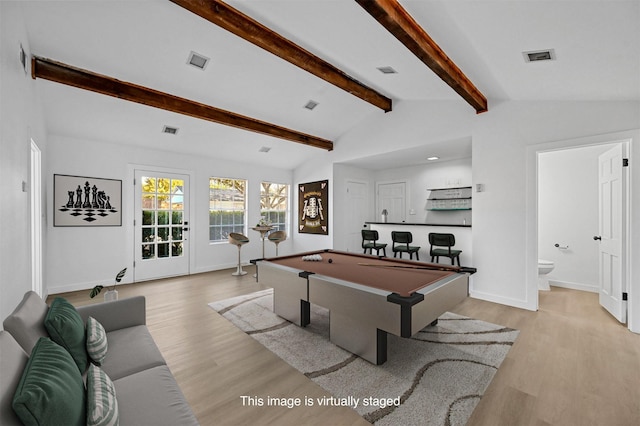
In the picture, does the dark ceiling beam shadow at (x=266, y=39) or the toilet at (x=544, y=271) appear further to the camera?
the toilet at (x=544, y=271)

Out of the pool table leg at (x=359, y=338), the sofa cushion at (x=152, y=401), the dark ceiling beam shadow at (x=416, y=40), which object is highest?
the dark ceiling beam shadow at (x=416, y=40)

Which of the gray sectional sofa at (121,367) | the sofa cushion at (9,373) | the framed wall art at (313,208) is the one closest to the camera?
the sofa cushion at (9,373)

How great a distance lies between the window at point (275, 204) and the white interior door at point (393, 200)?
8.16ft

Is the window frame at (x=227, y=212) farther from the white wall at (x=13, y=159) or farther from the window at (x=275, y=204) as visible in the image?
the white wall at (x=13, y=159)

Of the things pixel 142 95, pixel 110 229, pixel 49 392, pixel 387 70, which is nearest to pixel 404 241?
pixel 387 70

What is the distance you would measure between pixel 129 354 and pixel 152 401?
22.1 inches

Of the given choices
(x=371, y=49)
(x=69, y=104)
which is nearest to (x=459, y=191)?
(x=371, y=49)

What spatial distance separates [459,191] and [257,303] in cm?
479

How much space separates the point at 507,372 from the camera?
7.34 feet

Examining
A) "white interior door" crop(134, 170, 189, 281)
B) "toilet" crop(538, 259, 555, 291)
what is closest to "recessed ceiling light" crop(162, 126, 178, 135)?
"white interior door" crop(134, 170, 189, 281)

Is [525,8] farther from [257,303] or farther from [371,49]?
[257,303]

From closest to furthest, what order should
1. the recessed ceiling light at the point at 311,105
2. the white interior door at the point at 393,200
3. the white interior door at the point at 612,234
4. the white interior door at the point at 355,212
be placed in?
the white interior door at the point at 612,234, the recessed ceiling light at the point at 311,105, the white interior door at the point at 355,212, the white interior door at the point at 393,200

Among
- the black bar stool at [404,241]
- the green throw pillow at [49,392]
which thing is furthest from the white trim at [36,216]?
the black bar stool at [404,241]

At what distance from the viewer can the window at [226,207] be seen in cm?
621
